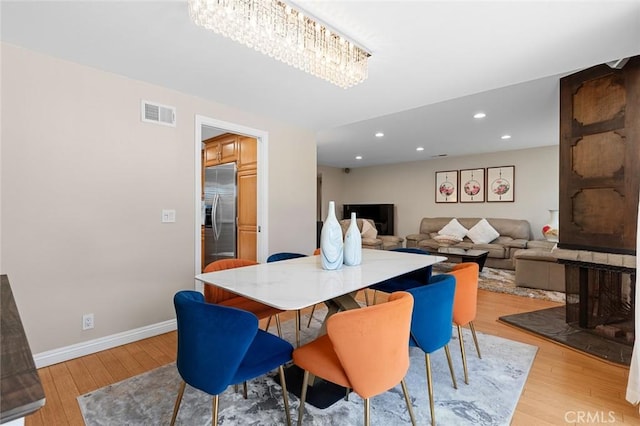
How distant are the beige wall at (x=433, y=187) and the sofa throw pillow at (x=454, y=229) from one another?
1.49 feet

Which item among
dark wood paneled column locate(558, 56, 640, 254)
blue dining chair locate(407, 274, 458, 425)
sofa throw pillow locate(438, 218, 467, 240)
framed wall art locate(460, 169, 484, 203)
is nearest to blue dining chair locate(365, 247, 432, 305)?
blue dining chair locate(407, 274, 458, 425)

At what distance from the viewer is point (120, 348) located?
2.59 metres

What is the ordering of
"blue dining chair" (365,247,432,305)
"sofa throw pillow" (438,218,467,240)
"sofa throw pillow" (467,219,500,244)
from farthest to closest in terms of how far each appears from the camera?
"sofa throw pillow" (438,218,467,240), "sofa throw pillow" (467,219,500,244), "blue dining chair" (365,247,432,305)

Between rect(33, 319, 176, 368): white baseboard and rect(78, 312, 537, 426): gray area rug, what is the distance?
64 cm

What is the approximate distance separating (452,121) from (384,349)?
3921 mm

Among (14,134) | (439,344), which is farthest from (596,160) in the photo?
(14,134)

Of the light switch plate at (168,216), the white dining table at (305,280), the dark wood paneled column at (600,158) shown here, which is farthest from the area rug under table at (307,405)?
the dark wood paneled column at (600,158)

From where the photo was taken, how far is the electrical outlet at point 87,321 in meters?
2.47

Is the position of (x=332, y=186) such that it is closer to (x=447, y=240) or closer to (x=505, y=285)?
(x=447, y=240)

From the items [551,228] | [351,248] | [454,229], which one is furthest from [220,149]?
[551,228]

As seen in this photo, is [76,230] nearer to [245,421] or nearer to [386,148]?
[245,421]

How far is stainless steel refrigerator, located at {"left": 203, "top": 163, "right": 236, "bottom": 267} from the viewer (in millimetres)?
4383

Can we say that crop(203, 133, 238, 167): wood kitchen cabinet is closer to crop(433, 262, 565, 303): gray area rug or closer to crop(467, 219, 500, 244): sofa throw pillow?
crop(433, 262, 565, 303): gray area rug

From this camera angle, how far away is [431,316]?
1693 mm
